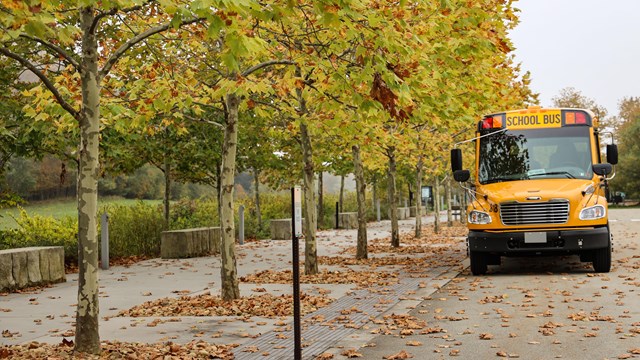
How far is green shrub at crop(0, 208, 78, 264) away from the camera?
1875cm

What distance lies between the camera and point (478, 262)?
15.6 m

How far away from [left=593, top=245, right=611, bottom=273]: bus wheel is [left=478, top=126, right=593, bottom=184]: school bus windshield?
57.8 inches

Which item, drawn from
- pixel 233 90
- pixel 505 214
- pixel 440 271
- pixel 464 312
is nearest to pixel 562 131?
pixel 505 214

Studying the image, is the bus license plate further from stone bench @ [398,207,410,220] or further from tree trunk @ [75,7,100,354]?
stone bench @ [398,207,410,220]

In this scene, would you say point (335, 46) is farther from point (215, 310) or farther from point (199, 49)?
point (199, 49)

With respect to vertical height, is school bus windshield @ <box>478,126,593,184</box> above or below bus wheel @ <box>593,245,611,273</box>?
above

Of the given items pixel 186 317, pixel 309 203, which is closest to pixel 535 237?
pixel 309 203

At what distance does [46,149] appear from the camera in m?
18.3

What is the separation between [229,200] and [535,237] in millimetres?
6002

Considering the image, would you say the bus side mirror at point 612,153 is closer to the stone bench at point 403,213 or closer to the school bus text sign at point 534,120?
the school bus text sign at point 534,120

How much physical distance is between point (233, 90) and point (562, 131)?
7969 mm

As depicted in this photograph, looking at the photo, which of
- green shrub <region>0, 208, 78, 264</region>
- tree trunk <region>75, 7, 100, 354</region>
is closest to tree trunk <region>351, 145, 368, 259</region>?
green shrub <region>0, 208, 78, 264</region>

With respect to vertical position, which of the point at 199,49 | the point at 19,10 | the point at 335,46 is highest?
the point at 199,49

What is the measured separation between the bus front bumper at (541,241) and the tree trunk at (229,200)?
528cm
